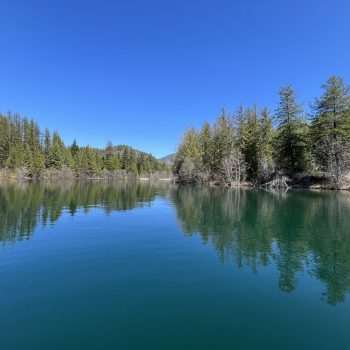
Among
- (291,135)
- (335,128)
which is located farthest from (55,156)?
(335,128)

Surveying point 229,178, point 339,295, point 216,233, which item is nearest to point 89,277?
point 339,295

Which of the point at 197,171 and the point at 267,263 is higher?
the point at 197,171

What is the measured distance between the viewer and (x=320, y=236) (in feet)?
50.9

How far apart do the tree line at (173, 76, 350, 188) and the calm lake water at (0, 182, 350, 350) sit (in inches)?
1531

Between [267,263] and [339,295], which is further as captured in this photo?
[267,263]

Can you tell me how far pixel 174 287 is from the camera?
864cm

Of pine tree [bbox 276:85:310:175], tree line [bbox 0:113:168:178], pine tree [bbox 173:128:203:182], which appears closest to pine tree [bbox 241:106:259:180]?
pine tree [bbox 276:85:310:175]

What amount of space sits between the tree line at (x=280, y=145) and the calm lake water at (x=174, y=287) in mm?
38883

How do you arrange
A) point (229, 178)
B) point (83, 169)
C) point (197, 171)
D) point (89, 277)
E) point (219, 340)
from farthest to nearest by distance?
1. point (83, 169)
2. point (197, 171)
3. point (229, 178)
4. point (89, 277)
5. point (219, 340)

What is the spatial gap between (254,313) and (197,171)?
250 feet

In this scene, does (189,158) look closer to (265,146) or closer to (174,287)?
(265,146)

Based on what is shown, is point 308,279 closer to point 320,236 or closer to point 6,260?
point 320,236

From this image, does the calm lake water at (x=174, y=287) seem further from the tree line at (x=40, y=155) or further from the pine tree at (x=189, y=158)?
the tree line at (x=40, y=155)

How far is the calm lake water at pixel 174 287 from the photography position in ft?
19.5
